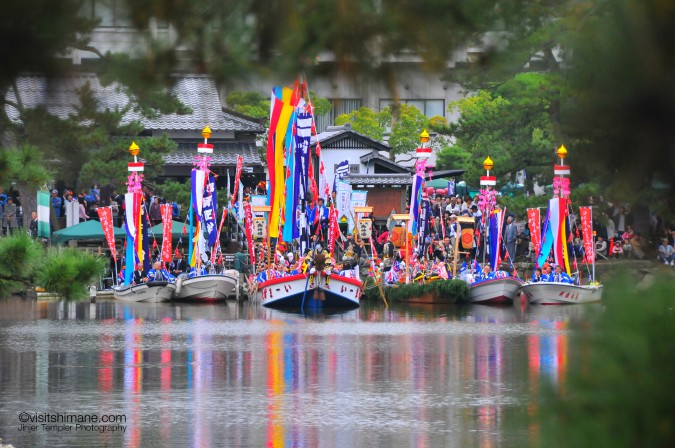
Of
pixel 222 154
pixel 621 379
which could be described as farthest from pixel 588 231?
pixel 621 379

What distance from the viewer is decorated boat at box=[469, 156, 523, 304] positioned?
3105cm

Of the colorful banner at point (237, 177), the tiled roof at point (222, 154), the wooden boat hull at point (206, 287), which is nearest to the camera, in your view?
the colorful banner at point (237, 177)

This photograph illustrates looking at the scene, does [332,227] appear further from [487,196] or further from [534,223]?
[534,223]

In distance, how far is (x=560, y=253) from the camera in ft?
104

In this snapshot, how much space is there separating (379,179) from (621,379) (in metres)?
32.8

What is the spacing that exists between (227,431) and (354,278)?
18.0m

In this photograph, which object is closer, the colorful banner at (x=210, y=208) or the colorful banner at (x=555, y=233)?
the colorful banner at (x=555, y=233)

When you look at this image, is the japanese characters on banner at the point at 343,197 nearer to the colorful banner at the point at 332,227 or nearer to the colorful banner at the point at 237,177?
the colorful banner at the point at 332,227

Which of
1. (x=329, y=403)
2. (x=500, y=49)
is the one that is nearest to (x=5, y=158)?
(x=500, y=49)

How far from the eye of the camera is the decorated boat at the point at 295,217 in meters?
30.2

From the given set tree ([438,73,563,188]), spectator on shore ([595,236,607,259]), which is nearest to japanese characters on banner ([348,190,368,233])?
tree ([438,73,563,188])

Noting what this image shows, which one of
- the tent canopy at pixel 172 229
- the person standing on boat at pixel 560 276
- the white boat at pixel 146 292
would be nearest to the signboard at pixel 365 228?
the tent canopy at pixel 172 229

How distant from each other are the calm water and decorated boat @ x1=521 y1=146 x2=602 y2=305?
39.8 inches

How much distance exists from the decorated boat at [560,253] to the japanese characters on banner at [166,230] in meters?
9.16
